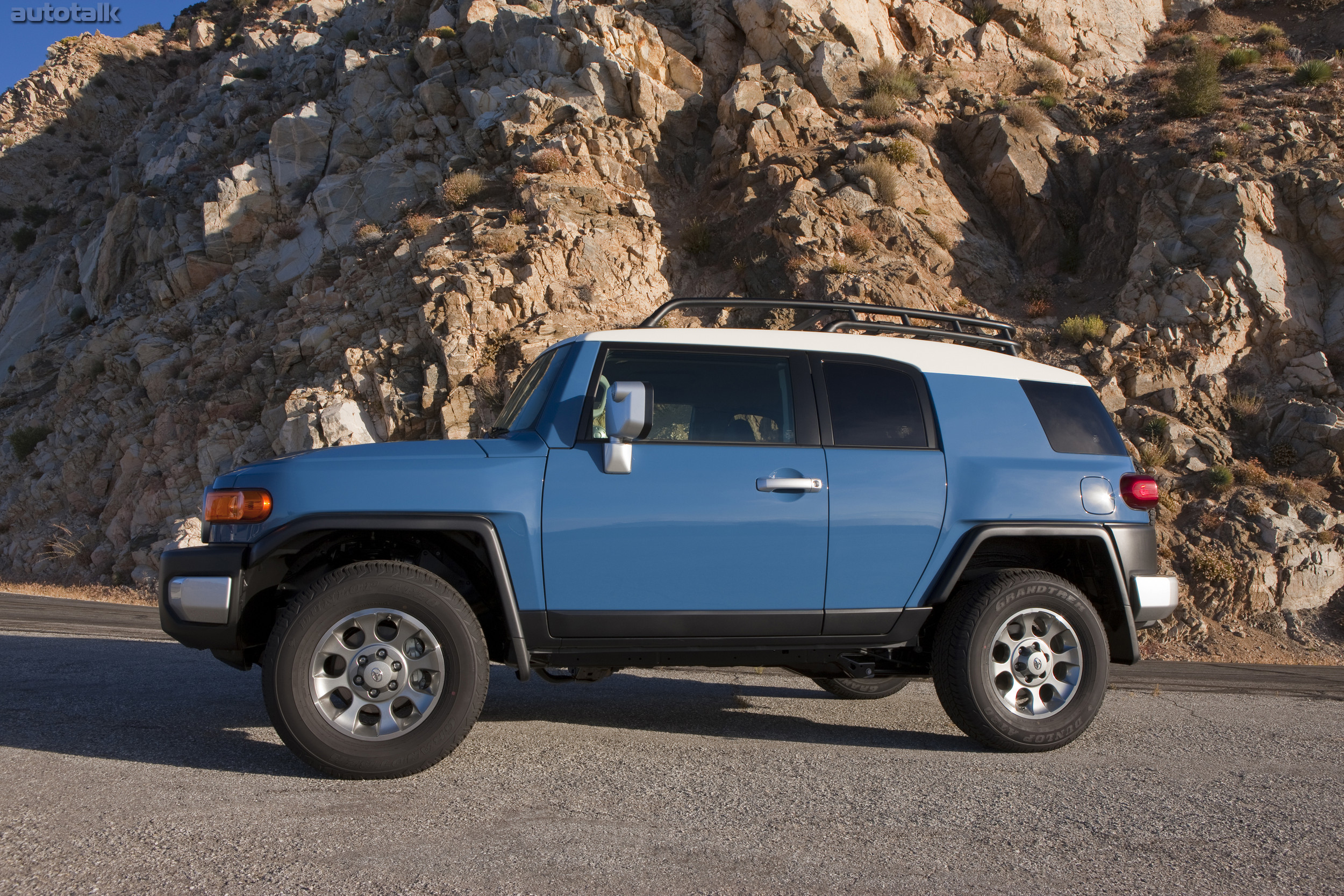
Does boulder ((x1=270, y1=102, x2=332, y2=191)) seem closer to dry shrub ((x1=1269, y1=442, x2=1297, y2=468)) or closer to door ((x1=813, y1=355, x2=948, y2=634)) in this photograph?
dry shrub ((x1=1269, y1=442, x2=1297, y2=468))

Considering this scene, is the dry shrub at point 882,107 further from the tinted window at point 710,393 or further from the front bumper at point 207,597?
the front bumper at point 207,597

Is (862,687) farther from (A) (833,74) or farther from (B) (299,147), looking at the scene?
(B) (299,147)

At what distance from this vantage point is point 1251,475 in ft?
50.7

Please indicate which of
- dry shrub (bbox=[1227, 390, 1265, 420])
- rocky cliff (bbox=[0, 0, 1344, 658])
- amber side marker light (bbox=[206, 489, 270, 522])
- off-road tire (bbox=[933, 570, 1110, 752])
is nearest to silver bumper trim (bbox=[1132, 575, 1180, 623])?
off-road tire (bbox=[933, 570, 1110, 752])

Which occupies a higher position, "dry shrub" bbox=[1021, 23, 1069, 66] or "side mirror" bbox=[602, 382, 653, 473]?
"dry shrub" bbox=[1021, 23, 1069, 66]

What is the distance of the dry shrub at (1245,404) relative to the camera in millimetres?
16969

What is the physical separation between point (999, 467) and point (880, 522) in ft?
2.60

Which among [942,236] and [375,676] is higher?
[942,236]

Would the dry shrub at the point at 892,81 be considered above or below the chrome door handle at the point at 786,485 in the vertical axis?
above

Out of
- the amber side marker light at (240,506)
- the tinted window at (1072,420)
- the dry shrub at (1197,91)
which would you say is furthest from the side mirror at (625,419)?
the dry shrub at (1197,91)

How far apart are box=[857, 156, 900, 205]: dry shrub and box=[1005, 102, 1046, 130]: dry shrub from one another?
4.06m

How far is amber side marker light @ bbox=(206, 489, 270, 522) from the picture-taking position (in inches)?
158

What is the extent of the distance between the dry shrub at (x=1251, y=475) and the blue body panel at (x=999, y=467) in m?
13.0

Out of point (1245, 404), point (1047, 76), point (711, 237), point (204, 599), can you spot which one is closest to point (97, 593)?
point (711, 237)
